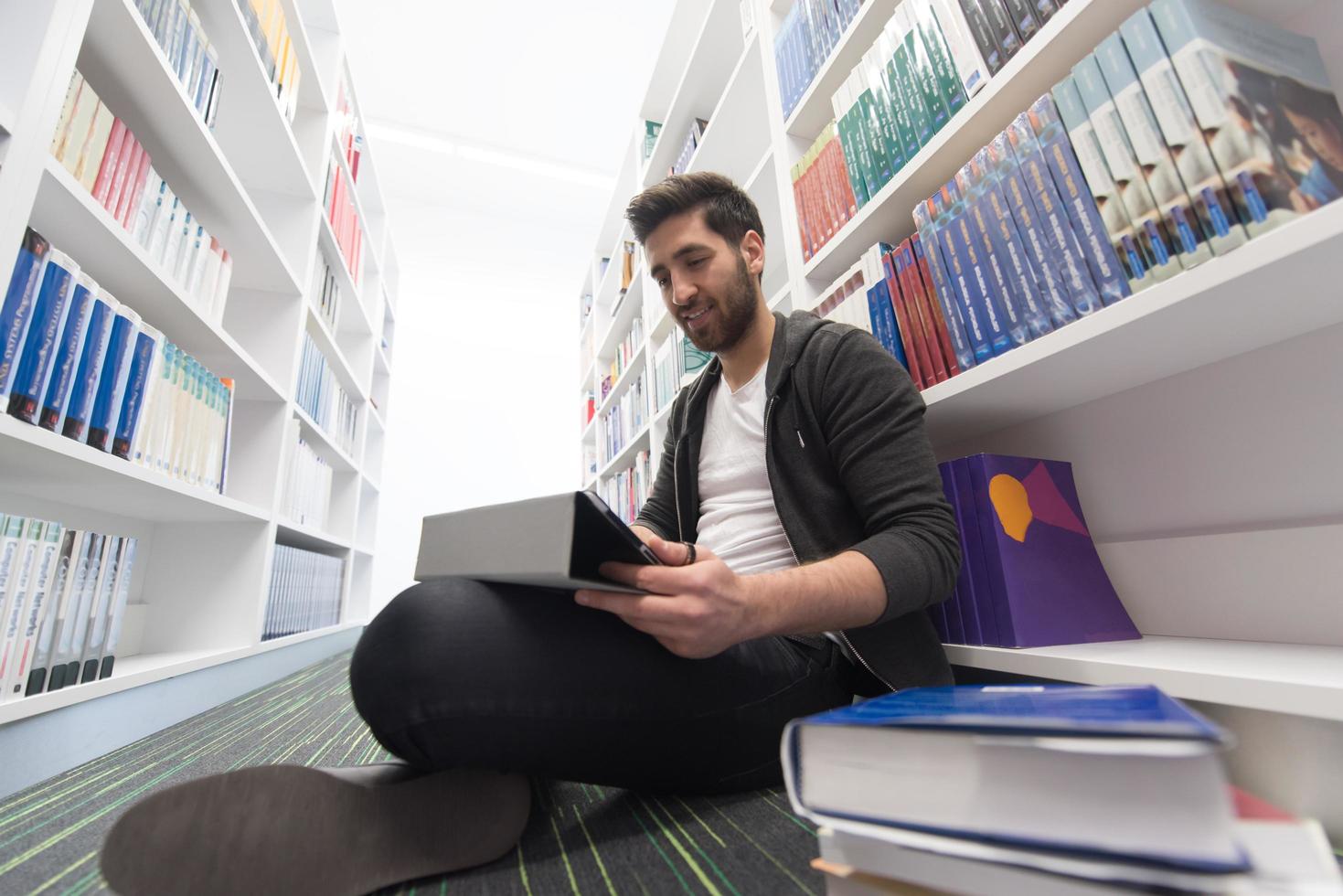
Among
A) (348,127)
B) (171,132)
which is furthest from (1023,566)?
(348,127)

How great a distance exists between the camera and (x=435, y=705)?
527mm

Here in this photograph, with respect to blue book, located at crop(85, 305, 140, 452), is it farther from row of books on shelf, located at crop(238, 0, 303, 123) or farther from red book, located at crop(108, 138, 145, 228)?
row of books on shelf, located at crop(238, 0, 303, 123)

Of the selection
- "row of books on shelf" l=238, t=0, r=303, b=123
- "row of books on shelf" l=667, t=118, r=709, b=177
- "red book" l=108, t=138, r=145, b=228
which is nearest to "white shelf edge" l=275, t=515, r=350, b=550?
"red book" l=108, t=138, r=145, b=228

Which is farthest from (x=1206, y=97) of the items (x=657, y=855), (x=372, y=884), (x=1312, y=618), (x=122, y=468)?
(x=122, y=468)

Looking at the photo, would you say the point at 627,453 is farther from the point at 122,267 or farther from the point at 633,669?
the point at 633,669

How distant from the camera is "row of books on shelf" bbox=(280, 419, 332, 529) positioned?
1.76 metres

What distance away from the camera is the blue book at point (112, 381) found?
3.00 ft

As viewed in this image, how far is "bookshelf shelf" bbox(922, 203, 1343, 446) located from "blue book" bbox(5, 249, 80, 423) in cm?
122

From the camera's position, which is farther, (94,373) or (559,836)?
(94,373)

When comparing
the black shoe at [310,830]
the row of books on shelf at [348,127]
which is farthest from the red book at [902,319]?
the row of books on shelf at [348,127]

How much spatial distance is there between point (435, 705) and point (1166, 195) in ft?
2.72

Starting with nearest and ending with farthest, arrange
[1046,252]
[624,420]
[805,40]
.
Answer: [1046,252] < [805,40] < [624,420]

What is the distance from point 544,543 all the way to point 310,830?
11.4 inches

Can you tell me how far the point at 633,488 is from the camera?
235 cm
